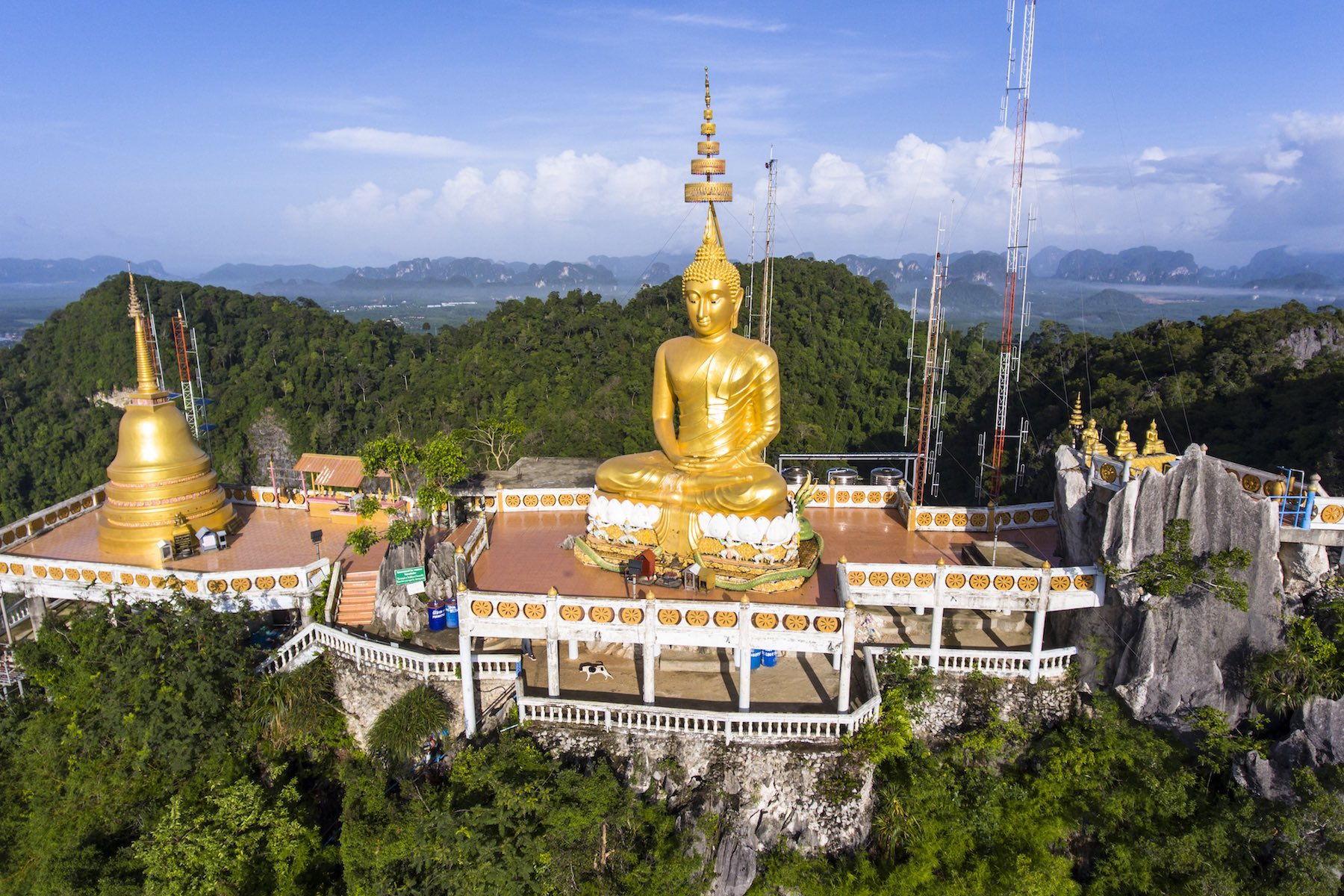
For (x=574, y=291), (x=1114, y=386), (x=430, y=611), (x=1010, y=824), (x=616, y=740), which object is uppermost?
(x=574, y=291)

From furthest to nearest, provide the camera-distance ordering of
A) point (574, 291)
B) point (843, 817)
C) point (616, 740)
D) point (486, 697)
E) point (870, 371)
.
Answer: point (574, 291) < point (870, 371) < point (486, 697) < point (616, 740) < point (843, 817)

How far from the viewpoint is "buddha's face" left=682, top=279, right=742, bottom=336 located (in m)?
15.4

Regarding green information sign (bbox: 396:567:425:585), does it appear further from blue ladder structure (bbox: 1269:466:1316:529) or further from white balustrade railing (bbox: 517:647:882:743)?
blue ladder structure (bbox: 1269:466:1316:529)

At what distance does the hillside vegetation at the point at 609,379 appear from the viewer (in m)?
27.1

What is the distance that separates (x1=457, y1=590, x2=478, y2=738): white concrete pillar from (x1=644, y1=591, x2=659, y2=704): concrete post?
2931 mm

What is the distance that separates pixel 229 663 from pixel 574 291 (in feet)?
141

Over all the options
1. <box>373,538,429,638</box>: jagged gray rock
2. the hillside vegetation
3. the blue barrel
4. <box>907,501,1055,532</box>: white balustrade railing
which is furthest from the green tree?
the hillside vegetation

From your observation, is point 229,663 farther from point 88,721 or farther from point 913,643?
point 913,643

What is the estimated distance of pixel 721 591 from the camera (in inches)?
560


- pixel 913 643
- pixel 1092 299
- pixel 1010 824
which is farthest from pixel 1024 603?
pixel 1092 299

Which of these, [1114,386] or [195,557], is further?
[1114,386]

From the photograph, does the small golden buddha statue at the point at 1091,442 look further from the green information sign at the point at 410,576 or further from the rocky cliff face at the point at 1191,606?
the green information sign at the point at 410,576

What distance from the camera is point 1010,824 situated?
40.8 ft

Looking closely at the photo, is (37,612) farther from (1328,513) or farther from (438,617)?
(1328,513)
